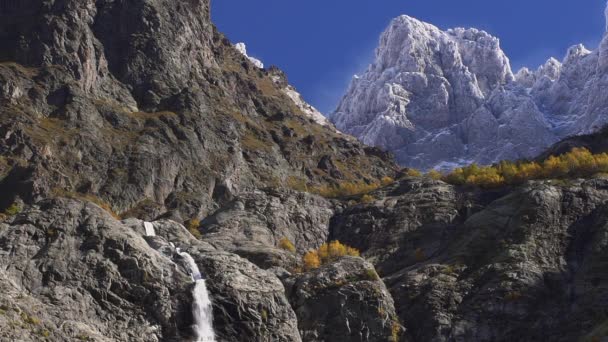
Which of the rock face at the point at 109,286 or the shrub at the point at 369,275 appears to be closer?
A: the rock face at the point at 109,286

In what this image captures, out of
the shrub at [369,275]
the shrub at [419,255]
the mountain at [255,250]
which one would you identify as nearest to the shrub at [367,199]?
the mountain at [255,250]

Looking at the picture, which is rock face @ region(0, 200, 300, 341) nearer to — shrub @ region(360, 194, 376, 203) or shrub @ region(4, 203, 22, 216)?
shrub @ region(360, 194, 376, 203)

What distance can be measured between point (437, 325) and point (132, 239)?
1306 inches

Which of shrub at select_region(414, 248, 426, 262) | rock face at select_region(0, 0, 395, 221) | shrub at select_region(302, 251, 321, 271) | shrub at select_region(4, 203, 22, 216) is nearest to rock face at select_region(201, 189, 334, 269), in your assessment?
shrub at select_region(302, 251, 321, 271)

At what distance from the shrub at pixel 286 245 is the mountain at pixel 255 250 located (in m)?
0.34

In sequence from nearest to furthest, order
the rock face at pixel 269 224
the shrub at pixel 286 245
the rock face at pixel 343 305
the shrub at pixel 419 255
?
the rock face at pixel 343 305, the rock face at pixel 269 224, the shrub at pixel 419 255, the shrub at pixel 286 245

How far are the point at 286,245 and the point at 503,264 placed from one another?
1379 inches

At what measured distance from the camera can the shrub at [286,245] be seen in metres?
110

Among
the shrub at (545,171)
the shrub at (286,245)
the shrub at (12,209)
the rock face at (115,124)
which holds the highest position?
the rock face at (115,124)

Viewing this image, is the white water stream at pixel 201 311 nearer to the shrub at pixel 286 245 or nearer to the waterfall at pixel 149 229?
the waterfall at pixel 149 229

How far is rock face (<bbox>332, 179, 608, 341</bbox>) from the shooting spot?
78.8 m

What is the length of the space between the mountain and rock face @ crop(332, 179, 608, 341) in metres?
0.21

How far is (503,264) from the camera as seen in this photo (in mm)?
85688

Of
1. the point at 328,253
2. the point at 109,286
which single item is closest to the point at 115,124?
the point at 328,253
